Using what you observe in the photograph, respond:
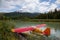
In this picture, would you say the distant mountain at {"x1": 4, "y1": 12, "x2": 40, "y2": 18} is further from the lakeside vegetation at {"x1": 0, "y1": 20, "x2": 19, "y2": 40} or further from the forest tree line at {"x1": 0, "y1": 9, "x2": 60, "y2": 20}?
the lakeside vegetation at {"x1": 0, "y1": 20, "x2": 19, "y2": 40}

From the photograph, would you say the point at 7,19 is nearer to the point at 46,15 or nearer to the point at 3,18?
the point at 3,18

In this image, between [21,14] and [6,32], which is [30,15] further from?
[6,32]

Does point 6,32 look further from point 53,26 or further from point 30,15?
point 53,26

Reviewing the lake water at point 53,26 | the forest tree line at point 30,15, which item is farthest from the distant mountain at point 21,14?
the lake water at point 53,26

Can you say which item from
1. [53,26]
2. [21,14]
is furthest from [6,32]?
[53,26]

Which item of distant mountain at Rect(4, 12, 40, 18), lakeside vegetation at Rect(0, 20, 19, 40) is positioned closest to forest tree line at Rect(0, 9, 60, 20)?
distant mountain at Rect(4, 12, 40, 18)

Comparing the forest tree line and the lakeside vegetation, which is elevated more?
the forest tree line

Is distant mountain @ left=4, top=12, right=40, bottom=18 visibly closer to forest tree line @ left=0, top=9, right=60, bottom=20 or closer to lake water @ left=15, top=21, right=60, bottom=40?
forest tree line @ left=0, top=9, right=60, bottom=20

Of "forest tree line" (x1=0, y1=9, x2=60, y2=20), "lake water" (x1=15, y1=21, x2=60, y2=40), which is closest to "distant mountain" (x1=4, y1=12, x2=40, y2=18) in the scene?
"forest tree line" (x1=0, y1=9, x2=60, y2=20)

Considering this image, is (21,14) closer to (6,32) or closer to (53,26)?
(6,32)

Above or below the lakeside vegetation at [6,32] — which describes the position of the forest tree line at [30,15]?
above

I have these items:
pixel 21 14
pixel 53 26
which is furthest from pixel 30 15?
pixel 53 26

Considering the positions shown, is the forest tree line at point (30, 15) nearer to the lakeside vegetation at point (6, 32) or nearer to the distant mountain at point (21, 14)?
the distant mountain at point (21, 14)

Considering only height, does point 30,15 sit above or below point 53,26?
above
